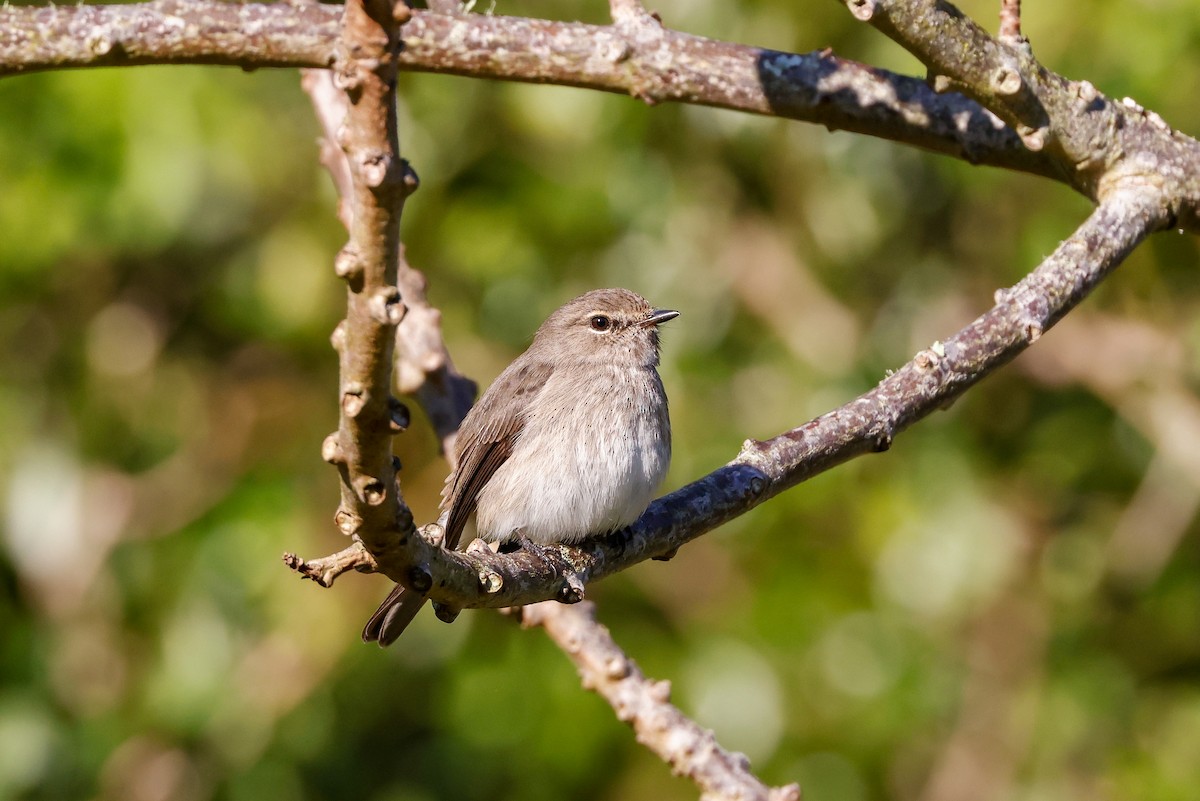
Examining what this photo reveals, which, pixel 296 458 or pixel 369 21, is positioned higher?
pixel 296 458

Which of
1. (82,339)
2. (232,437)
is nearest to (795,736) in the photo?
(232,437)

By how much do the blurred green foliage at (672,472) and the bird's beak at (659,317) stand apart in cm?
46

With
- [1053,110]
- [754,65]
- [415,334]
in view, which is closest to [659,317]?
[415,334]

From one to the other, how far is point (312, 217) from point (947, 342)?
11.3 feet

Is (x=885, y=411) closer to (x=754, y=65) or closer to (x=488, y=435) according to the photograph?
(x=754, y=65)

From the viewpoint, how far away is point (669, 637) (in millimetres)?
6020

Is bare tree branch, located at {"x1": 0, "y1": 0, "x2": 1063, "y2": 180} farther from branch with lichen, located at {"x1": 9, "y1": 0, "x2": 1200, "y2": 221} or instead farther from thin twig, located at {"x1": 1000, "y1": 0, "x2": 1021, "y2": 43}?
thin twig, located at {"x1": 1000, "y1": 0, "x2": 1021, "y2": 43}

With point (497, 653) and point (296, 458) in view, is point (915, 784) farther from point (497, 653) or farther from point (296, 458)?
point (296, 458)

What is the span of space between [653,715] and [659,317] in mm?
1890

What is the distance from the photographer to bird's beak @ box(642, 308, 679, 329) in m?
5.39

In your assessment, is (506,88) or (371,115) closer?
(371,115)

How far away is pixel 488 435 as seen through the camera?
4.98 meters

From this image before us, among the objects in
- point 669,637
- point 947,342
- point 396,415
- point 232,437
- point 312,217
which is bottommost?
point 396,415

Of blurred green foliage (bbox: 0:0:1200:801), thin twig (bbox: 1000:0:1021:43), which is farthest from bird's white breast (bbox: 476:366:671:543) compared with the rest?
thin twig (bbox: 1000:0:1021:43)
